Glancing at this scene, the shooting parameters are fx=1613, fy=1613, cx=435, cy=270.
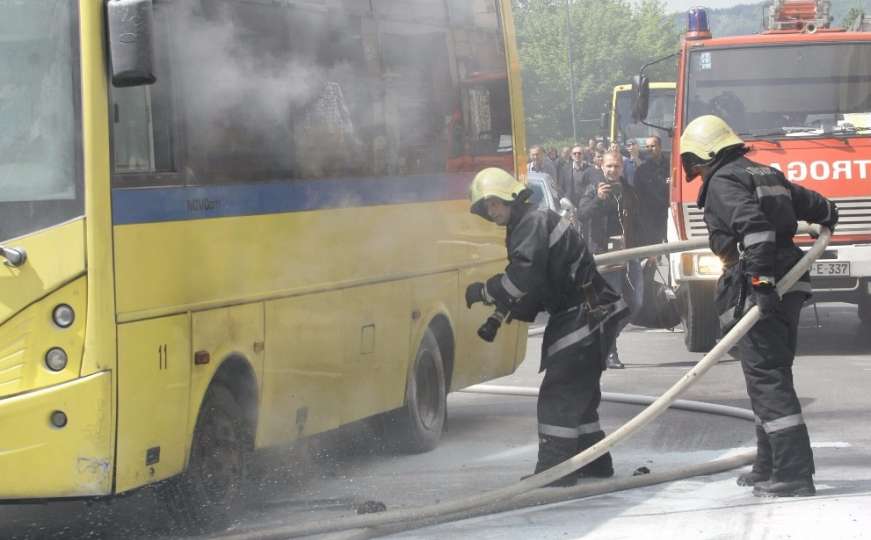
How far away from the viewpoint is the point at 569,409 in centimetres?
807

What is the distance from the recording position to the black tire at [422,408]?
31.2ft

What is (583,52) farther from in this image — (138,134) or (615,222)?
(138,134)

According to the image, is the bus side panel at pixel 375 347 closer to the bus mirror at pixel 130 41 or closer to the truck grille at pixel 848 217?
the bus mirror at pixel 130 41

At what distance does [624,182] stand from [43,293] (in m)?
8.73

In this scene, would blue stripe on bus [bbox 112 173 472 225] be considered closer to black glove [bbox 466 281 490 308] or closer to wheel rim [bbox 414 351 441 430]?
black glove [bbox 466 281 490 308]

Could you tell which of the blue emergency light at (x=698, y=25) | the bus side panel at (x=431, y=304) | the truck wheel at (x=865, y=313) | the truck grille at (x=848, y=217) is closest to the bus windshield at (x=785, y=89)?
the blue emergency light at (x=698, y=25)

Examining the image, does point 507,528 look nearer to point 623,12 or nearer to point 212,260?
point 212,260

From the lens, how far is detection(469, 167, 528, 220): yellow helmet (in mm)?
8055

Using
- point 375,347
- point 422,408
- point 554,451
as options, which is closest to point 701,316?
point 422,408

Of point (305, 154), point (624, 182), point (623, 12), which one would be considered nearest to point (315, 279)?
point (305, 154)

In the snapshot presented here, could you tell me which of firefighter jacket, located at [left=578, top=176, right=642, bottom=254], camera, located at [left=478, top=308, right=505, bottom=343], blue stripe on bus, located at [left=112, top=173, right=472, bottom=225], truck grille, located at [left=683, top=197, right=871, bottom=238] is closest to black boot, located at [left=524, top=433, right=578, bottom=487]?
camera, located at [left=478, top=308, right=505, bottom=343]

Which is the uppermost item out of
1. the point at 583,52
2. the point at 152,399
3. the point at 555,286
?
the point at 583,52

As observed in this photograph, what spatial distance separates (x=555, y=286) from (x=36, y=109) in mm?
2850

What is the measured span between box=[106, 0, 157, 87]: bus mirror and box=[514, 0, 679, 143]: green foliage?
88.9 metres
